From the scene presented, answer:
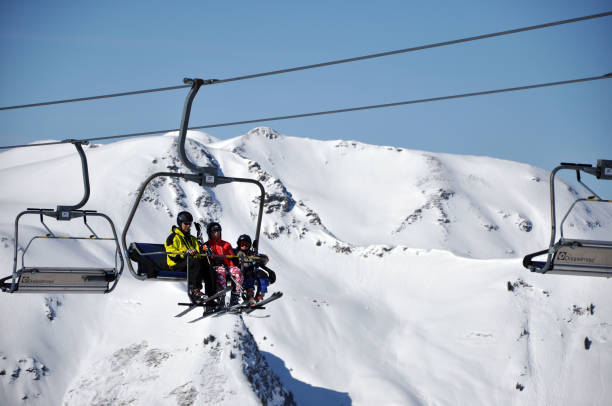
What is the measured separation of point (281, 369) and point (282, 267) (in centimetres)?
4021

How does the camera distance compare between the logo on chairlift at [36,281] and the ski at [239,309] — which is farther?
the logo on chairlift at [36,281]

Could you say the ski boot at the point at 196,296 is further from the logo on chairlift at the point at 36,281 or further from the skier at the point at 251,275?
the logo on chairlift at the point at 36,281

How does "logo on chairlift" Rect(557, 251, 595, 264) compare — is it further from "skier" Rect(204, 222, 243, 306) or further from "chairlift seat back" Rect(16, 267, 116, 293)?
"chairlift seat back" Rect(16, 267, 116, 293)

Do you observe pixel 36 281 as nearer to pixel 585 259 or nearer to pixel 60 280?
pixel 60 280

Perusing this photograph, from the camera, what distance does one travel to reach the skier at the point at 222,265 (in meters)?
20.6

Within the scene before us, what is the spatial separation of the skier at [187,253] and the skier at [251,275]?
109 centimetres

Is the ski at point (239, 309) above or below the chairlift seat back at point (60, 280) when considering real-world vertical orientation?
below

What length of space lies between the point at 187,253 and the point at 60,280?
10.1 ft

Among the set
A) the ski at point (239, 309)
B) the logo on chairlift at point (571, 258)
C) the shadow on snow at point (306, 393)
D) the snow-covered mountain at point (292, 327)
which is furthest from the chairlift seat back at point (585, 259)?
the shadow on snow at point (306, 393)

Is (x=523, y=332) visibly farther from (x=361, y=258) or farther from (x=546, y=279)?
(x=361, y=258)

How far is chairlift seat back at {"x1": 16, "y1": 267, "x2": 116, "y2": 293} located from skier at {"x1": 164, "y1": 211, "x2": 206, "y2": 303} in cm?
147

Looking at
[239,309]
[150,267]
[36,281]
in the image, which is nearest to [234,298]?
[239,309]

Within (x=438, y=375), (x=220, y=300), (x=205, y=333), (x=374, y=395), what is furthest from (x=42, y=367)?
(x=220, y=300)

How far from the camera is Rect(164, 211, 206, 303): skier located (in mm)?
20094
